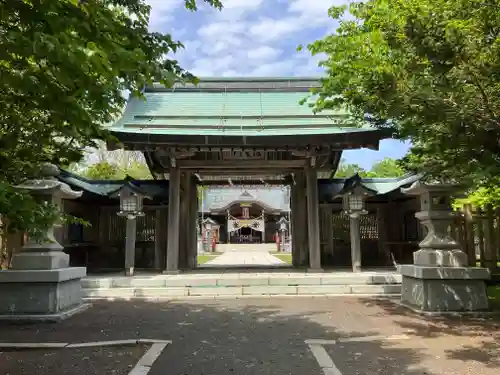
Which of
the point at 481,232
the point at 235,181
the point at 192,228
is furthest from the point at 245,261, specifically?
the point at 481,232

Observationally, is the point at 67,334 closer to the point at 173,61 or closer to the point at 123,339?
the point at 123,339

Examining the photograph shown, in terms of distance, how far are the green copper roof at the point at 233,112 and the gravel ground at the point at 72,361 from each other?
764cm

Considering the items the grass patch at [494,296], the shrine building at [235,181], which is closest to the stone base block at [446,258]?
the grass patch at [494,296]

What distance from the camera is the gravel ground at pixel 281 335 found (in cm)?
490

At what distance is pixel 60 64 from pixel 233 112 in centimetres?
1204

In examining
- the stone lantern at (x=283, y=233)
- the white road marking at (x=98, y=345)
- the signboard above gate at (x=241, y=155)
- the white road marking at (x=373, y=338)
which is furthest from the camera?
the stone lantern at (x=283, y=233)

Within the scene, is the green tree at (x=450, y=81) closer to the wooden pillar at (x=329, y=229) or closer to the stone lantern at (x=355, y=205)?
the stone lantern at (x=355, y=205)

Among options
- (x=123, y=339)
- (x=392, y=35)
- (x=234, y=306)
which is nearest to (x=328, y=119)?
(x=234, y=306)

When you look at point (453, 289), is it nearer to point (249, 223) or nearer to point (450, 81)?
point (450, 81)

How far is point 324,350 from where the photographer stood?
559 cm

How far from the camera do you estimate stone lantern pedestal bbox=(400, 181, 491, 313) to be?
7.79m

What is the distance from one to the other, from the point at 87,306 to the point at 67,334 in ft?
8.37

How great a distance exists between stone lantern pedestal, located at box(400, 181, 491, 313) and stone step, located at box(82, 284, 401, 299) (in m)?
2.09

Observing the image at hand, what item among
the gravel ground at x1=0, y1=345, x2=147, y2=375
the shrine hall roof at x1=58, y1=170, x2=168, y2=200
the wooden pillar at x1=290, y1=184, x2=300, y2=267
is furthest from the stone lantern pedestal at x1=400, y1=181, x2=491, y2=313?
the shrine hall roof at x1=58, y1=170, x2=168, y2=200
